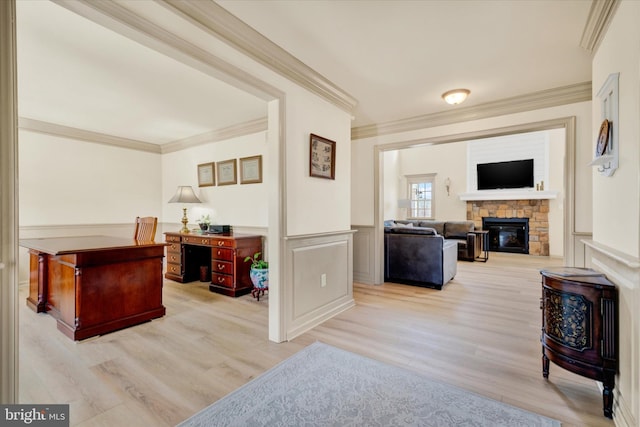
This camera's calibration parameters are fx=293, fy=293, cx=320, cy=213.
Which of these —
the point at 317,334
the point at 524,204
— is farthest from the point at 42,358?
the point at 524,204

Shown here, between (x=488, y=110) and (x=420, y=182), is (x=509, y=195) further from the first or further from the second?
(x=488, y=110)

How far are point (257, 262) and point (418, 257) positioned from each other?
2.40 metres

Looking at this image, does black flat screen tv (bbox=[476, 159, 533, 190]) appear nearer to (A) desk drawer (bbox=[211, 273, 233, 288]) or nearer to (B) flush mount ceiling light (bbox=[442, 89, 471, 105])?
(B) flush mount ceiling light (bbox=[442, 89, 471, 105])

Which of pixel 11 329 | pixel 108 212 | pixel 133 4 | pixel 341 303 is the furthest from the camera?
pixel 108 212

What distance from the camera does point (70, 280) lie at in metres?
2.74

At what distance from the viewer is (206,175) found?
17.0 ft

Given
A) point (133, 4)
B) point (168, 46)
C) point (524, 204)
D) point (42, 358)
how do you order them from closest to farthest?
point (133, 4) < point (168, 46) < point (42, 358) < point (524, 204)

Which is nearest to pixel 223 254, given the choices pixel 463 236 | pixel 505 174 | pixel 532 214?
pixel 463 236

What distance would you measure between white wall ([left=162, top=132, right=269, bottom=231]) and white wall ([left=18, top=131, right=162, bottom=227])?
1.12ft

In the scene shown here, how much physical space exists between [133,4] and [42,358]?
2625 mm

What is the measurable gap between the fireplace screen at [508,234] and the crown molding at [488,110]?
16.9 ft

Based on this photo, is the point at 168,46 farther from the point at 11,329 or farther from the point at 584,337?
the point at 584,337

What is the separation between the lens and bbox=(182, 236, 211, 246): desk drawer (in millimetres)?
4293

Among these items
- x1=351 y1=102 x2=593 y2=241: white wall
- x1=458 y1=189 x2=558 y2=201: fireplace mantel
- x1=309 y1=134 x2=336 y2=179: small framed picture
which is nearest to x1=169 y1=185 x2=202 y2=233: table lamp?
x1=351 y1=102 x2=593 y2=241: white wall
